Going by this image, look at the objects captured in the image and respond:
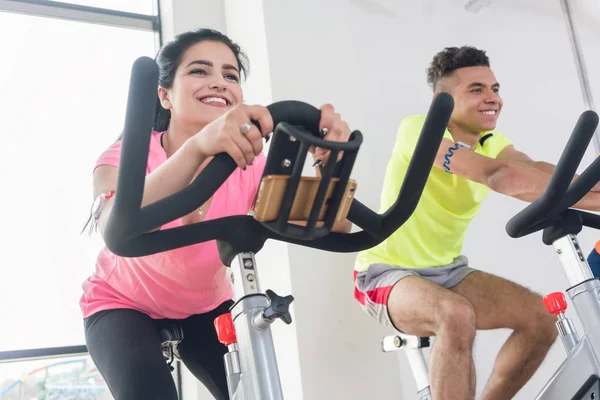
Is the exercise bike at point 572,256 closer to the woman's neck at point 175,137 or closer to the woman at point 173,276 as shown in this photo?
the woman at point 173,276

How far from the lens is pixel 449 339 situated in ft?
5.78

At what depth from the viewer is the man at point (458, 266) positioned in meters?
1.77

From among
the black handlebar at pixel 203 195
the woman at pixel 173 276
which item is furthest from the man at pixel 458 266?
the black handlebar at pixel 203 195

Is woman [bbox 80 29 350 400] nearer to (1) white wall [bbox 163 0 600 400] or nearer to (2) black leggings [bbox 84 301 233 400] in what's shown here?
(2) black leggings [bbox 84 301 233 400]

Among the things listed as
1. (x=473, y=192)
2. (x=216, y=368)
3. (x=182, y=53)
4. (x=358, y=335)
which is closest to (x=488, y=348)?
(x=358, y=335)

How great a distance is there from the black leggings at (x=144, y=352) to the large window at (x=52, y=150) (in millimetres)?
1570

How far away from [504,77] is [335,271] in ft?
6.23

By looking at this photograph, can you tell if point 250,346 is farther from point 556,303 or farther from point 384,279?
point 384,279

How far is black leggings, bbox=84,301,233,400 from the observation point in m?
1.24

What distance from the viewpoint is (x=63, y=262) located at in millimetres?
2955

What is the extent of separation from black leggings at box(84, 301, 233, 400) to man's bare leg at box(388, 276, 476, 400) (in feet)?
2.06

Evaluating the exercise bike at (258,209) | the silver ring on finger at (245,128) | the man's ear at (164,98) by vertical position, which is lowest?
the exercise bike at (258,209)

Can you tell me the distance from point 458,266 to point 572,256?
794 mm

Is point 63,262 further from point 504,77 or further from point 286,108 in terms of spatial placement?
point 504,77
